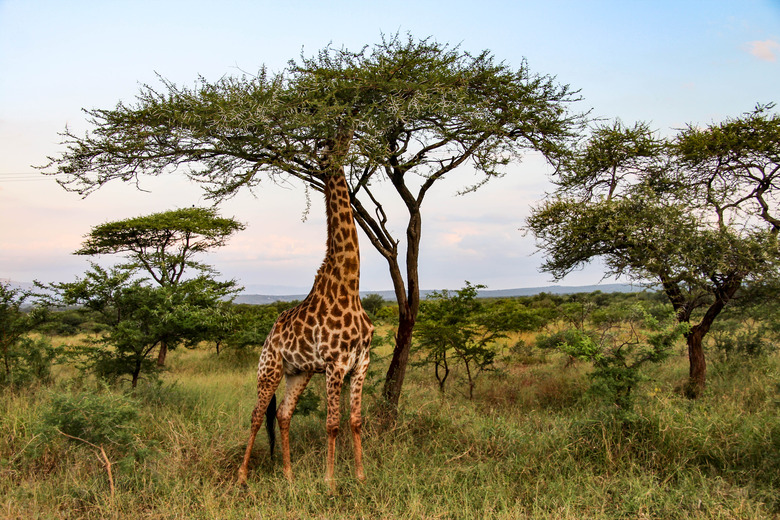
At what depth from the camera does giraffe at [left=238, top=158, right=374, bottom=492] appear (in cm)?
514

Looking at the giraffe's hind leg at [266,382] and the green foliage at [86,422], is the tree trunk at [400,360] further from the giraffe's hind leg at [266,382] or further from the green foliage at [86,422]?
the green foliage at [86,422]

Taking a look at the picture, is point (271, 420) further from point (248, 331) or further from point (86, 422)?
point (248, 331)

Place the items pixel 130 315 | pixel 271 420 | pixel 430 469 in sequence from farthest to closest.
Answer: pixel 130 315 → pixel 271 420 → pixel 430 469

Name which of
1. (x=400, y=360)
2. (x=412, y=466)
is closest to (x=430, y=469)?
(x=412, y=466)

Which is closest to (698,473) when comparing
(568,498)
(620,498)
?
(620,498)

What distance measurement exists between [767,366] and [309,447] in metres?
8.77

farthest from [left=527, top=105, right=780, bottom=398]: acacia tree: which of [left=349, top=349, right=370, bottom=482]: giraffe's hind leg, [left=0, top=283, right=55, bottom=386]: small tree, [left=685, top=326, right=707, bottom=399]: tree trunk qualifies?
[left=0, top=283, right=55, bottom=386]: small tree

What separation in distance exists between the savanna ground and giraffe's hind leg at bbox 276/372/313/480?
263mm

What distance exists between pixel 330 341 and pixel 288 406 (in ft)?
3.04

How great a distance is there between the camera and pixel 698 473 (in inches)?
204

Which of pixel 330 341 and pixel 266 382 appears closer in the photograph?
pixel 330 341

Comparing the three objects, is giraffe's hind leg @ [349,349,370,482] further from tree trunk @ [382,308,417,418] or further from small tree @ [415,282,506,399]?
small tree @ [415,282,506,399]

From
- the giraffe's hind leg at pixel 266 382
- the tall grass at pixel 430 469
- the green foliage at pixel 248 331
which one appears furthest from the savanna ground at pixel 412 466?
the green foliage at pixel 248 331

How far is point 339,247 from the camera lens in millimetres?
5512
